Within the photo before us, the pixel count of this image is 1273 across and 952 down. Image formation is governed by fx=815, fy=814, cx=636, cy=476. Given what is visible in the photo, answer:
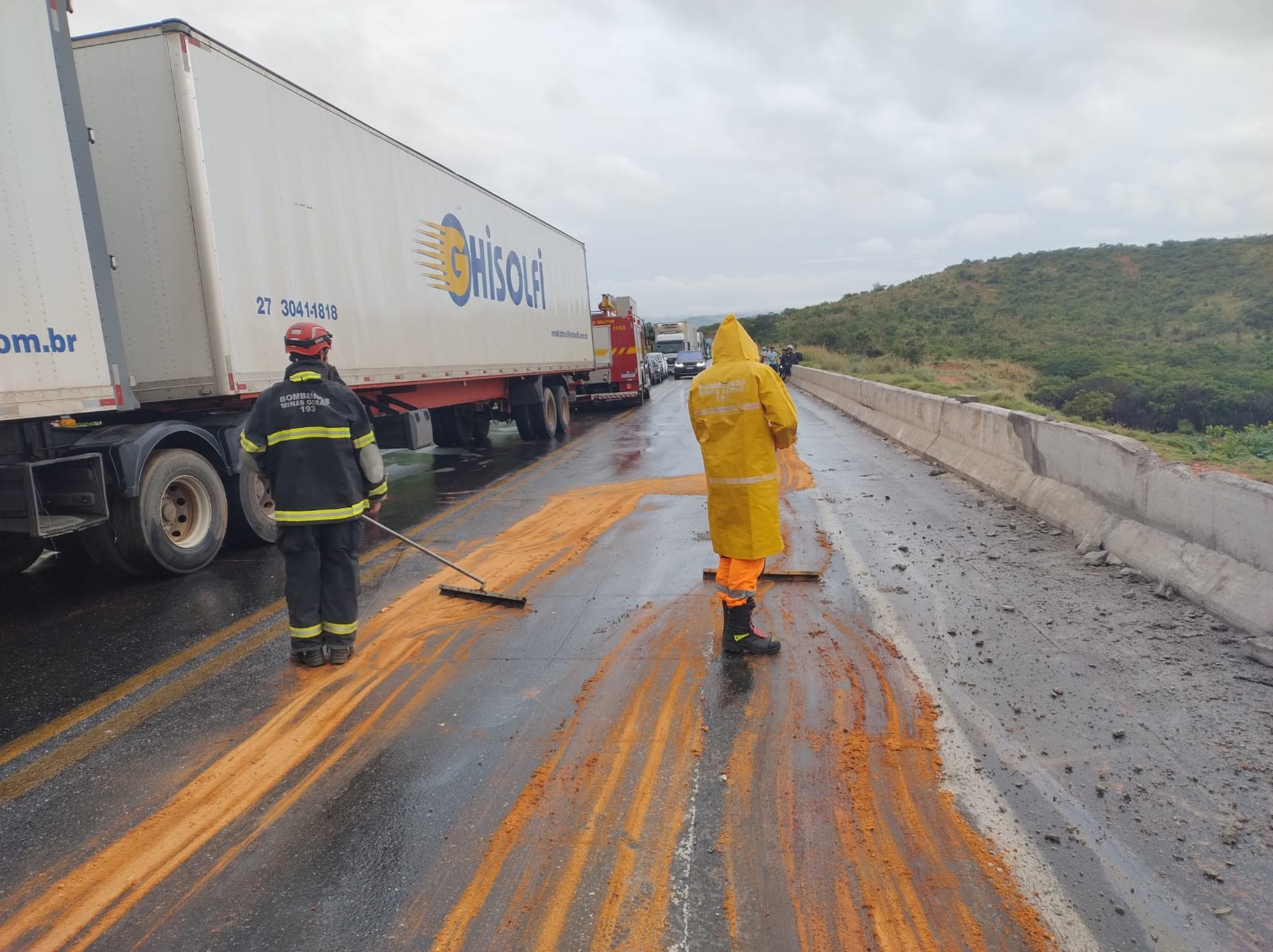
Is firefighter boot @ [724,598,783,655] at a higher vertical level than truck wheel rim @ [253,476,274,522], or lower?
lower

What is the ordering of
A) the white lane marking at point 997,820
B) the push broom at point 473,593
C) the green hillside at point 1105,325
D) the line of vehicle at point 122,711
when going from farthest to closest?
the green hillside at point 1105,325, the push broom at point 473,593, the line of vehicle at point 122,711, the white lane marking at point 997,820

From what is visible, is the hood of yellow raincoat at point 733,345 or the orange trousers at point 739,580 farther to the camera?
the hood of yellow raincoat at point 733,345

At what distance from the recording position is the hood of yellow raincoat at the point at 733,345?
4883mm

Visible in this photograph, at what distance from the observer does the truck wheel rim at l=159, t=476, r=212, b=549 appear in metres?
6.89

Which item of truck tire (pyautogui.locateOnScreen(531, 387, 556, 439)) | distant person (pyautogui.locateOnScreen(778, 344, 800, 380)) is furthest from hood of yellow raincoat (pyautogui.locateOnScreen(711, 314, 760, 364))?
distant person (pyautogui.locateOnScreen(778, 344, 800, 380))

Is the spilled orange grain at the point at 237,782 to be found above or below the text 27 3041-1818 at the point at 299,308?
below

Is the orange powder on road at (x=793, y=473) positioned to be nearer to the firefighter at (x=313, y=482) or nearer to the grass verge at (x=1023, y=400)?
the grass verge at (x=1023, y=400)

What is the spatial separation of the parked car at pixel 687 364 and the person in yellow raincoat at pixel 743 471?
136 feet

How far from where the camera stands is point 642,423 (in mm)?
20109

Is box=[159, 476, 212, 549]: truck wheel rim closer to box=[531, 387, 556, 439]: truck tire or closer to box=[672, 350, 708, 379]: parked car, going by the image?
box=[531, 387, 556, 439]: truck tire

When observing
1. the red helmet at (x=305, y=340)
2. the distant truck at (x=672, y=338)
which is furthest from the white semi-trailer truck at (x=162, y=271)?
the distant truck at (x=672, y=338)

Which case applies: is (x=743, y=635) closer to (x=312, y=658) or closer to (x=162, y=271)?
(x=312, y=658)

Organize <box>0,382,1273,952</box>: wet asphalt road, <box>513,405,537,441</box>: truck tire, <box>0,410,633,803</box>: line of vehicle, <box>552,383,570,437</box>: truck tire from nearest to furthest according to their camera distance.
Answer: <box>0,382,1273,952</box>: wet asphalt road < <box>0,410,633,803</box>: line of vehicle < <box>513,405,537,441</box>: truck tire < <box>552,383,570,437</box>: truck tire

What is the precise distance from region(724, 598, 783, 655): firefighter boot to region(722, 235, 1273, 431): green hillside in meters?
18.0
